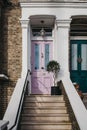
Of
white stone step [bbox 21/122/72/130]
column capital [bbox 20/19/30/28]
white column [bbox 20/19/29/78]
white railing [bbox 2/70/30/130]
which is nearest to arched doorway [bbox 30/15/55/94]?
column capital [bbox 20/19/30/28]

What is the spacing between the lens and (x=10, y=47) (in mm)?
16172

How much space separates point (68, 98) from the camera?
11.9 metres

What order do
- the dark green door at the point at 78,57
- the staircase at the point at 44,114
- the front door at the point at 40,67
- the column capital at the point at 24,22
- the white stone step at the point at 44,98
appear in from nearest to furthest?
the staircase at the point at 44,114, the white stone step at the point at 44,98, the column capital at the point at 24,22, the front door at the point at 40,67, the dark green door at the point at 78,57

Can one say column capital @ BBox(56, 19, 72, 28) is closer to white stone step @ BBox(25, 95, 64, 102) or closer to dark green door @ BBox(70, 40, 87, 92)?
dark green door @ BBox(70, 40, 87, 92)

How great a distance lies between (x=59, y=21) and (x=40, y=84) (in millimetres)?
2623

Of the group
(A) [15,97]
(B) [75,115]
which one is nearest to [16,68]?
(A) [15,97]

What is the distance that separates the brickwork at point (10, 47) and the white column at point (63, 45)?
1509 millimetres

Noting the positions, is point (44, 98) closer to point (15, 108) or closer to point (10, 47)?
point (15, 108)

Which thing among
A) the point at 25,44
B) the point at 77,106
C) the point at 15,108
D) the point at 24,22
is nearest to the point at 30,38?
the point at 25,44

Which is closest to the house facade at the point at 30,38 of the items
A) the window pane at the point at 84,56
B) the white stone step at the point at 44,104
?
the window pane at the point at 84,56

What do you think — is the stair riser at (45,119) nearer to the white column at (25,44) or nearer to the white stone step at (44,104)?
the white stone step at (44,104)

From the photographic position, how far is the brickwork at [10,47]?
628 inches

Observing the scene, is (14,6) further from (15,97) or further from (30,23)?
(15,97)

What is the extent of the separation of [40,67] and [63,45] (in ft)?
4.98
